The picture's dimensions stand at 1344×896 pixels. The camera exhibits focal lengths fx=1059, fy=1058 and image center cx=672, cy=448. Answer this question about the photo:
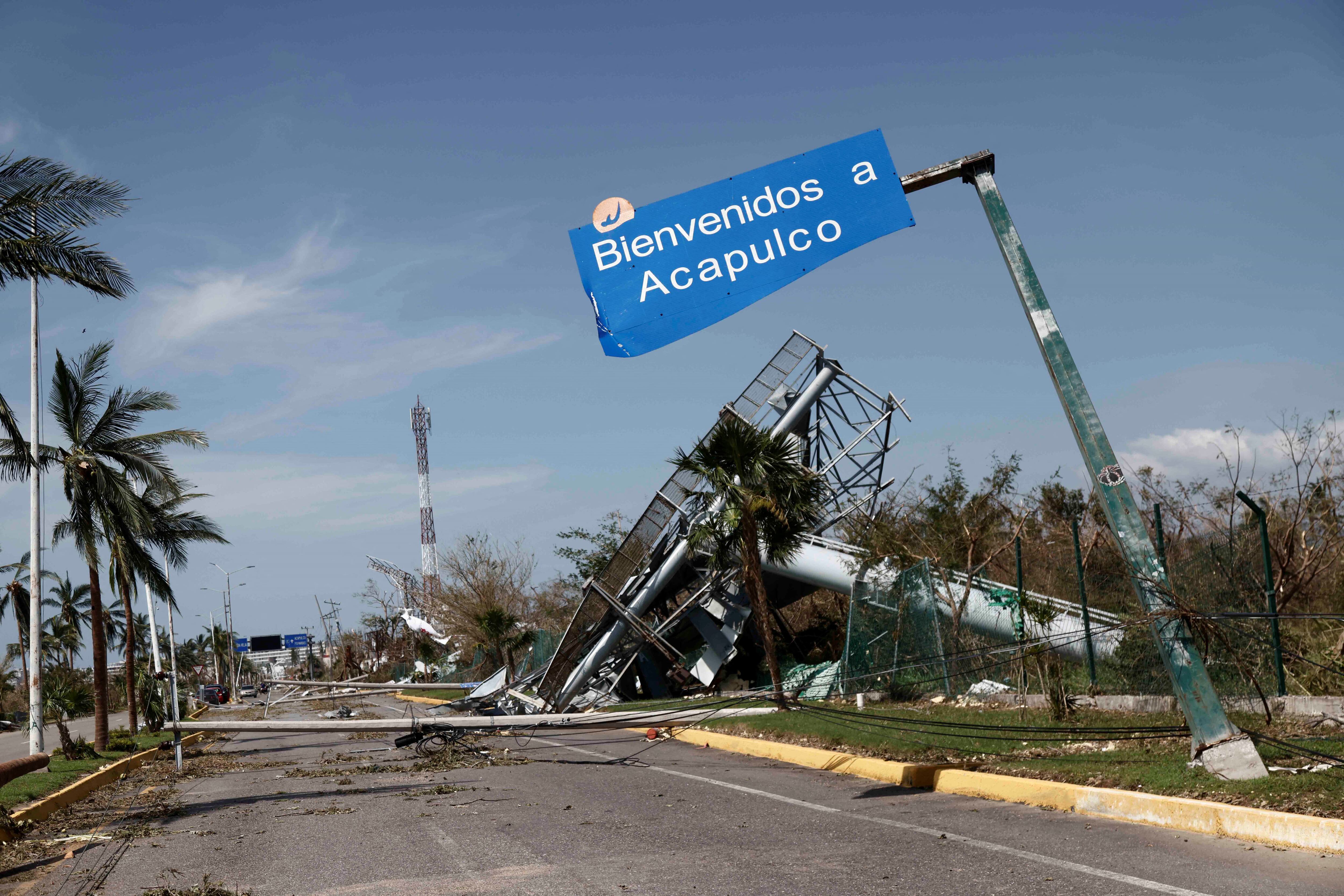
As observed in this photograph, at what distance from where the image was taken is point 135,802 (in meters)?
13.7

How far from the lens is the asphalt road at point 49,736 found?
91.4 ft

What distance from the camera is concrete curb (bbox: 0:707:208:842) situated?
1188 centimetres

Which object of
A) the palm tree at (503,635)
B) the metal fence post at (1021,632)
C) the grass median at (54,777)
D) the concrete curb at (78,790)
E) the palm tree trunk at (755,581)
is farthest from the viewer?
the palm tree at (503,635)

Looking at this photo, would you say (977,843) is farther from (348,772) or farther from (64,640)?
(64,640)

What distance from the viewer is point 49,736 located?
35.7m

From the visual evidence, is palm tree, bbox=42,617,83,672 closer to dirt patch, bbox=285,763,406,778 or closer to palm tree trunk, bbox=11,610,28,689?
palm tree trunk, bbox=11,610,28,689

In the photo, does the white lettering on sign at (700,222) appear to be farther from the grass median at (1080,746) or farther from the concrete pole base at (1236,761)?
the grass median at (1080,746)

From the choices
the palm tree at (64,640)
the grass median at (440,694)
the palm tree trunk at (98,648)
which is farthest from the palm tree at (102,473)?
the palm tree at (64,640)

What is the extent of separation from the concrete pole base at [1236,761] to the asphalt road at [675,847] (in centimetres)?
84

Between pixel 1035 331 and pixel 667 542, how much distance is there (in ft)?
59.1

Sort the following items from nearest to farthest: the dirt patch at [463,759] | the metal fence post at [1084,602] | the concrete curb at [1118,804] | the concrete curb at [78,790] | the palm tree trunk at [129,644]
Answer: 1. the concrete curb at [1118,804]
2. the concrete curb at [78,790]
3. the metal fence post at [1084,602]
4. the dirt patch at [463,759]
5. the palm tree trunk at [129,644]

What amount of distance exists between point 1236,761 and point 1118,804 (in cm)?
95

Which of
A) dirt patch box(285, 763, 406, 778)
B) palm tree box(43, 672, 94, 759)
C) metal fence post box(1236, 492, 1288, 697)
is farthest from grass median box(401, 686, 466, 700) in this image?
metal fence post box(1236, 492, 1288, 697)

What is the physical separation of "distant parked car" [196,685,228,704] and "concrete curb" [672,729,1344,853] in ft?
183
